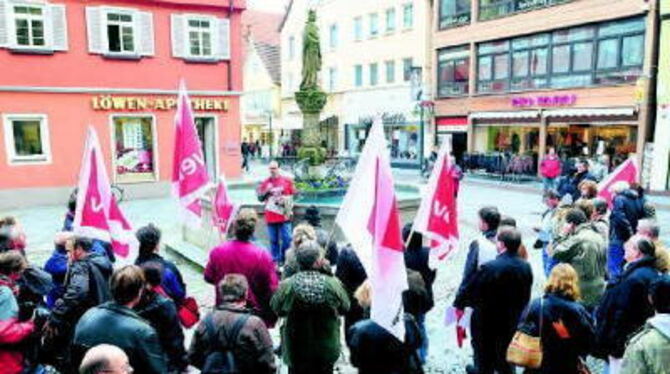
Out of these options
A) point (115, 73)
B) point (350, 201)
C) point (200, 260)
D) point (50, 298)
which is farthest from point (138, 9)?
point (350, 201)

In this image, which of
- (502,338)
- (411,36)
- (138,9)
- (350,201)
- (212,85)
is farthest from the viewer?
(411,36)

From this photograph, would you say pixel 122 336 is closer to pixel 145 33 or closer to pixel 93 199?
pixel 93 199

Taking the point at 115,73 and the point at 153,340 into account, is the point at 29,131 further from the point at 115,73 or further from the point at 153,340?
the point at 153,340

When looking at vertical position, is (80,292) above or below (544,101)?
below

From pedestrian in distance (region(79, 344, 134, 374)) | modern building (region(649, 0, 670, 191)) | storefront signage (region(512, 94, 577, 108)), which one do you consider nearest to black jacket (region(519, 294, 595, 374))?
pedestrian in distance (region(79, 344, 134, 374))

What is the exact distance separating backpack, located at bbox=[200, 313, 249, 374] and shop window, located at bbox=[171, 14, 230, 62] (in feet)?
60.8

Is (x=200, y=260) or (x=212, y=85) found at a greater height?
(x=212, y=85)

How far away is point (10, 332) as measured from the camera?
4.39 m

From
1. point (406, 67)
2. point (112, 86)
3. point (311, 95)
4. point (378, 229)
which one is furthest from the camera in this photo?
point (406, 67)

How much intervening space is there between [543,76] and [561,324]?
24017mm

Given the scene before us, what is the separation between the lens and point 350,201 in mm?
4520

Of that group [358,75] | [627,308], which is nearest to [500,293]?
[627,308]

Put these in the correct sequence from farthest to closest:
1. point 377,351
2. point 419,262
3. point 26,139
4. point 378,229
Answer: point 26,139
point 419,262
point 378,229
point 377,351

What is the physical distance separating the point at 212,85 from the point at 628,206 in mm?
16808
